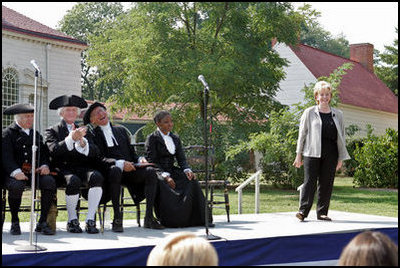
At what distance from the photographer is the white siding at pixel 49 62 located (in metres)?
7.39

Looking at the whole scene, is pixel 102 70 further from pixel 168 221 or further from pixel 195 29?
pixel 168 221

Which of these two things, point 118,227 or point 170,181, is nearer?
point 118,227

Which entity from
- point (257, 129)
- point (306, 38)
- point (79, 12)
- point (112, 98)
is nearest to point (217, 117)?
point (257, 129)

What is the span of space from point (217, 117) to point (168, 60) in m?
3.38

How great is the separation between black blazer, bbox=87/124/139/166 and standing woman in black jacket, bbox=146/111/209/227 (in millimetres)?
193

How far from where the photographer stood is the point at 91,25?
450 inches

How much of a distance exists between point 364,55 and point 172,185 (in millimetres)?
9057

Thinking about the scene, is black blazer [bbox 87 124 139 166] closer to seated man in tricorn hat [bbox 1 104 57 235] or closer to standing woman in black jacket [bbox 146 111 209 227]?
standing woman in black jacket [bbox 146 111 209 227]

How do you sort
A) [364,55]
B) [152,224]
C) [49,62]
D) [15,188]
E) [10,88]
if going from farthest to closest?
[364,55]
[49,62]
[10,88]
[152,224]
[15,188]

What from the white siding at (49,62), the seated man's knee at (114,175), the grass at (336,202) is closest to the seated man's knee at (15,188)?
the seated man's knee at (114,175)

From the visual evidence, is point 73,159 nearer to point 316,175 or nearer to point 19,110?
point 19,110

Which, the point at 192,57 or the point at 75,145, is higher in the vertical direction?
the point at 192,57

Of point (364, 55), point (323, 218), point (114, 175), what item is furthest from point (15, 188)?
point (364, 55)

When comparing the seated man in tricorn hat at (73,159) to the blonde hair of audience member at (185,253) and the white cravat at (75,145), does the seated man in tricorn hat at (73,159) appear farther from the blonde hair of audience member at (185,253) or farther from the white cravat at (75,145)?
the blonde hair of audience member at (185,253)
